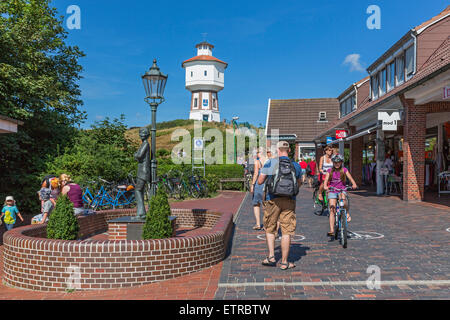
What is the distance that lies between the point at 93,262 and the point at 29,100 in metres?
12.0

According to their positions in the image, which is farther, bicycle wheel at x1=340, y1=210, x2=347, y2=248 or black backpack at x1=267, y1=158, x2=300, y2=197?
bicycle wheel at x1=340, y1=210, x2=347, y2=248

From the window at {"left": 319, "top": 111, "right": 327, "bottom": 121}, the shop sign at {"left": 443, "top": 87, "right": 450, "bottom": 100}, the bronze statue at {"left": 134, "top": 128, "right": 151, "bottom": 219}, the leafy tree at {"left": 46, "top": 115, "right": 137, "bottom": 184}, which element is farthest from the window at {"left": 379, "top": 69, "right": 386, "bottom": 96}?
the window at {"left": 319, "top": 111, "right": 327, "bottom": 121}

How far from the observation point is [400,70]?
16.7 metres

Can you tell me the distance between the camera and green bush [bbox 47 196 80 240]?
5801mm

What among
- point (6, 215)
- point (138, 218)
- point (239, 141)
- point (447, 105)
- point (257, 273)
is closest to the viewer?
point (257, 273)

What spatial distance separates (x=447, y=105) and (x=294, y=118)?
2644 centimetres

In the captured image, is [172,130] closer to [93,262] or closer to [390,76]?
[390,76]

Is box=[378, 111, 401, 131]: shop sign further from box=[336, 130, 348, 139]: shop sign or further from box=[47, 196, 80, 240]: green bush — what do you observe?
box=[47, 196, 80, 240]: green bush

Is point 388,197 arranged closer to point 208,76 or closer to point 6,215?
point 6,215

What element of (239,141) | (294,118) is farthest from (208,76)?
(294,118)

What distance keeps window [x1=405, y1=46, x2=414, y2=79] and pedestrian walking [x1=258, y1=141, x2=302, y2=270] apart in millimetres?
12102

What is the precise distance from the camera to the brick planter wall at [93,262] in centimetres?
489

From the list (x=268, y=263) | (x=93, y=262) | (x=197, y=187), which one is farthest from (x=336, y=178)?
(x=197, y=187)

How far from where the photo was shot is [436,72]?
10.8 metres
